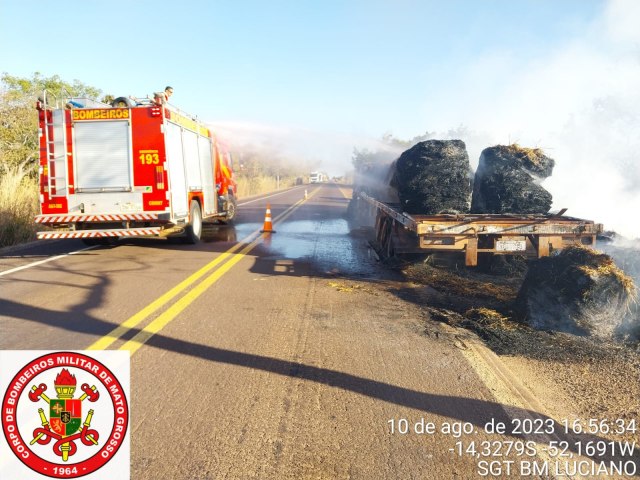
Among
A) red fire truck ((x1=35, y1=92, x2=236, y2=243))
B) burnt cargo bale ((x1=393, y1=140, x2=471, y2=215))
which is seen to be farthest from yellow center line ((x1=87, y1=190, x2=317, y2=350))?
burnt cargo bale ((x1=393, y1=140, x2=471, y2=215))

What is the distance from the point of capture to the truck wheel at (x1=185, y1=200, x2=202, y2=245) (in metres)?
11.6

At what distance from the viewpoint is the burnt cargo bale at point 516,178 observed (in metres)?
8.55

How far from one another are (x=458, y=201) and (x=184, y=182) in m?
5.95

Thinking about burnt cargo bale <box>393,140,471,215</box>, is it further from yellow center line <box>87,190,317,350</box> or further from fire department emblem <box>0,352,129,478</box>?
fire department emblem <box>0,352,129,478</box>

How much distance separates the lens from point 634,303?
5234 mm

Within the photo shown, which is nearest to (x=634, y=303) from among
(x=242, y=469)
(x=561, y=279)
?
(x=561, y=279)

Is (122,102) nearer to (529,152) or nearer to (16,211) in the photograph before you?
(16,211)

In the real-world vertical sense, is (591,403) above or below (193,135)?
below

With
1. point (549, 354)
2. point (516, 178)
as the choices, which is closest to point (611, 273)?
point (549, 354)

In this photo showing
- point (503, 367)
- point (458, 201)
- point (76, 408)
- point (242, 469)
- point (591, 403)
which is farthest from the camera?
point (458, 201)

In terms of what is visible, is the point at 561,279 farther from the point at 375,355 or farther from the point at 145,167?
the point at 145,167

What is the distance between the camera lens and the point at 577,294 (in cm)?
543

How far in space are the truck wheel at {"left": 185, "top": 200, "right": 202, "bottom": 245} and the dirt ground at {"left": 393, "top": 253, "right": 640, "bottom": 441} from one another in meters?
5.90

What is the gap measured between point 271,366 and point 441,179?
5638 millimetres
